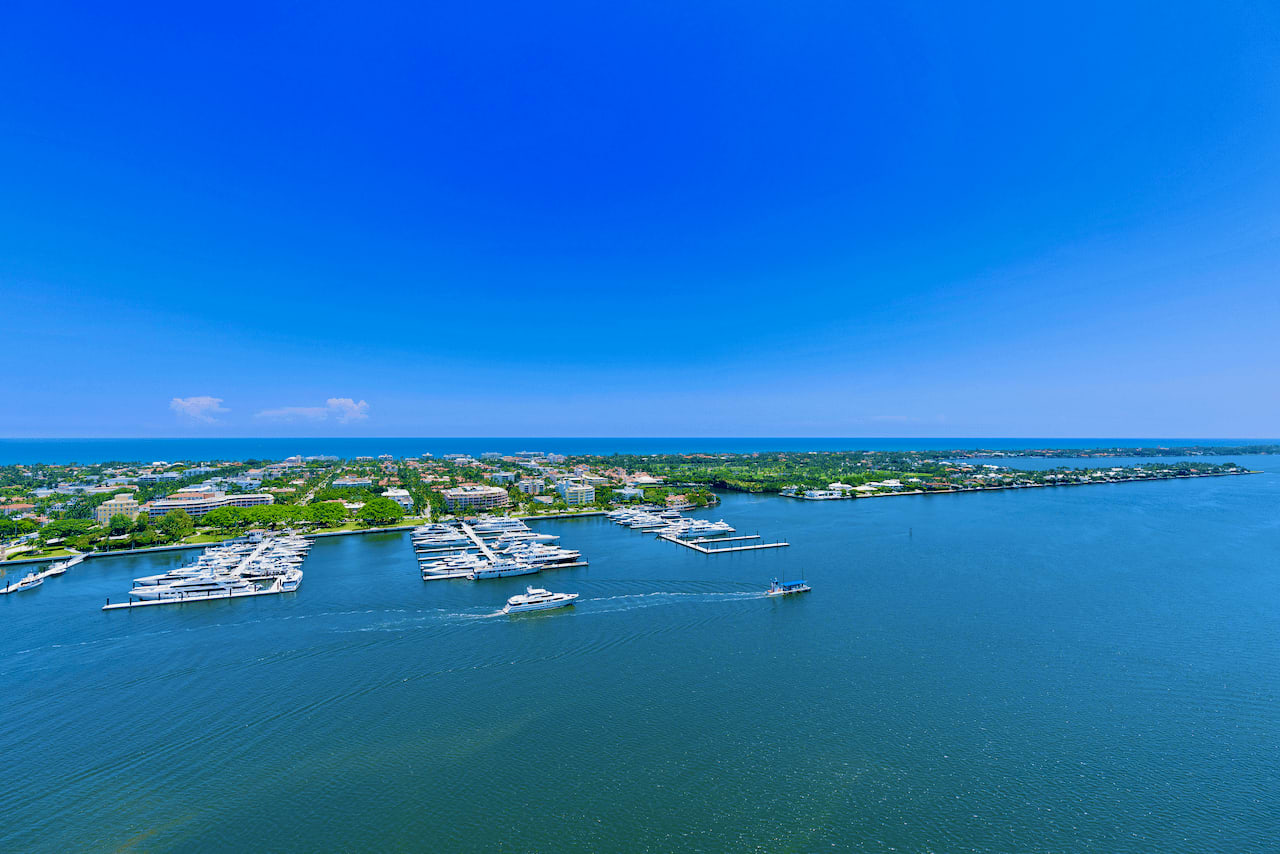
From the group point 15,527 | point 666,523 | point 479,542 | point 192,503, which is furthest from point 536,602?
point 192,503

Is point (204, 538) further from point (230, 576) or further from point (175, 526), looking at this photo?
point (230, 576)

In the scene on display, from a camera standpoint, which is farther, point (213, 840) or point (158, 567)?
point (158, 567)

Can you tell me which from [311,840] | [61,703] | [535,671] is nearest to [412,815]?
[311,840]

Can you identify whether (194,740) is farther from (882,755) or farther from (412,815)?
(882,755)

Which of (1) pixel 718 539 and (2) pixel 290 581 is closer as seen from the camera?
(2) pixel 290 581

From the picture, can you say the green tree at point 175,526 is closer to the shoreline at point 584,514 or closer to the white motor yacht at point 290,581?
the shoreline at point 584,514

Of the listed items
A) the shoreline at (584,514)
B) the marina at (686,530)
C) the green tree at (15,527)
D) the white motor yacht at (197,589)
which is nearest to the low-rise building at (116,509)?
the green tree at (15,527)

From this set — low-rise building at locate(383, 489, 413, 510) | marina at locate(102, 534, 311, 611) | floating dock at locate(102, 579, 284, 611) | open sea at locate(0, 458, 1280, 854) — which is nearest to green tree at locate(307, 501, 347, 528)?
marina at locate(102, 534, 311, 611)
